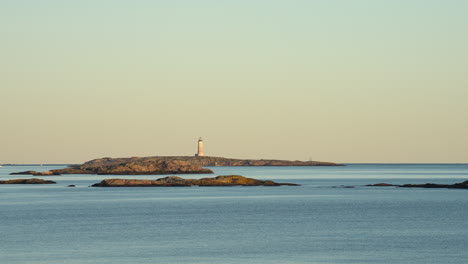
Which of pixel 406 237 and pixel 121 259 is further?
pixel 406 237

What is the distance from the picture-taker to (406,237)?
190 feet

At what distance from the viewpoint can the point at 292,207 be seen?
9419cm

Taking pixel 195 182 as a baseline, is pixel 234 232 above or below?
below

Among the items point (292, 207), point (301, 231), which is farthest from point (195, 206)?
point (301, 231)

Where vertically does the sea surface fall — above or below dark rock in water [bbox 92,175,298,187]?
below

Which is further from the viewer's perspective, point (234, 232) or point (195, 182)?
point (195, 182)

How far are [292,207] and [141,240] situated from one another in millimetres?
40614

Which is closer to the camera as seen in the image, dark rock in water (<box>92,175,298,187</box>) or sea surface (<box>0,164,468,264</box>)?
sea surface (<box>0,164,468,264</box>)

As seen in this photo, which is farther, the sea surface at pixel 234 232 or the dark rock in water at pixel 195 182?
the dark rock in water at pixel 195 182

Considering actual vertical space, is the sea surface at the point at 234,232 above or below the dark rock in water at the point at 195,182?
below

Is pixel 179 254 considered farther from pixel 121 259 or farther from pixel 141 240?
pixel 141 240

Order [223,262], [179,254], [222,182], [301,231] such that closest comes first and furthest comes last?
[223,262] → [179,254] → [301,231] → [222,182]

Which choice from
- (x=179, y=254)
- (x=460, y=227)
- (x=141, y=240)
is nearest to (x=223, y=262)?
(x=179, y=254)

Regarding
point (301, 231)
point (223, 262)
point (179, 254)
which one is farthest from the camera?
point (301, 231)
